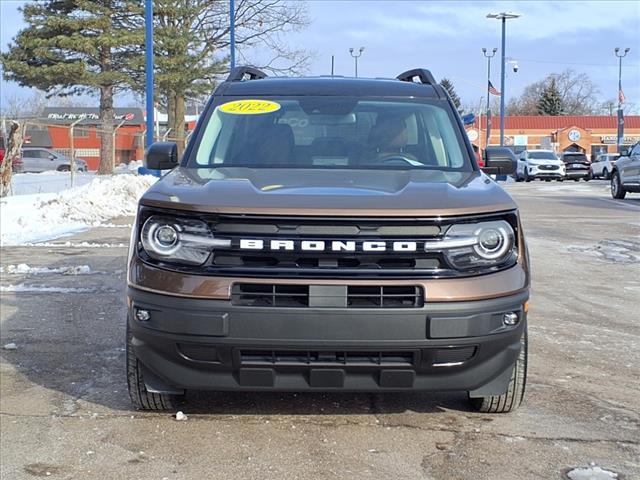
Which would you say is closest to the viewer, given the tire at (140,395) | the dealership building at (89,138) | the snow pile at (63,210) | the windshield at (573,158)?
the tire at (140,395)

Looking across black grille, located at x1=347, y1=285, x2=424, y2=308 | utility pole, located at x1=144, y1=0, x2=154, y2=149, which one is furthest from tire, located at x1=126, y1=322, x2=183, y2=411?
utility pole, located at x1=144, y1=0, x2=154, y2=149

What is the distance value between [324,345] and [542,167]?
36687 mm

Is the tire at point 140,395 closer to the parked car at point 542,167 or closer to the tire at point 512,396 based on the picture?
the tire at point 512,396

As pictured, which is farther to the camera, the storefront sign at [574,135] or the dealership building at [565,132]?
the dealership building at [565,132]

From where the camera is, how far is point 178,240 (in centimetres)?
351

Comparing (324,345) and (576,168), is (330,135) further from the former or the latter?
(576,168)

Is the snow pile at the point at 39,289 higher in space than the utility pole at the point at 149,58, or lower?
lower

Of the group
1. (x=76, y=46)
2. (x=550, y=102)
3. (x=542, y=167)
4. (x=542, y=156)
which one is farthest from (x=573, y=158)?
(x=550, y=102)

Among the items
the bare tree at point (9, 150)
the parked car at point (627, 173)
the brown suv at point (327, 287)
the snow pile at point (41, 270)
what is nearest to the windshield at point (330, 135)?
the brown suv at point (327, 287)

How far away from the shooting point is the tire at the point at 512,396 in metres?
3.92

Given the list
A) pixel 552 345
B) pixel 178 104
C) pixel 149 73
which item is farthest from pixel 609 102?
pixel 552 345

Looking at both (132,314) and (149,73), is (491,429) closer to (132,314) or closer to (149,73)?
(132,314)

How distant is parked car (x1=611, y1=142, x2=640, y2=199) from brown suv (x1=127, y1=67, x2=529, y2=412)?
61.5 ft

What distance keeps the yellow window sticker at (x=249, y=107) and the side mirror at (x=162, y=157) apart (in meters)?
0.43
